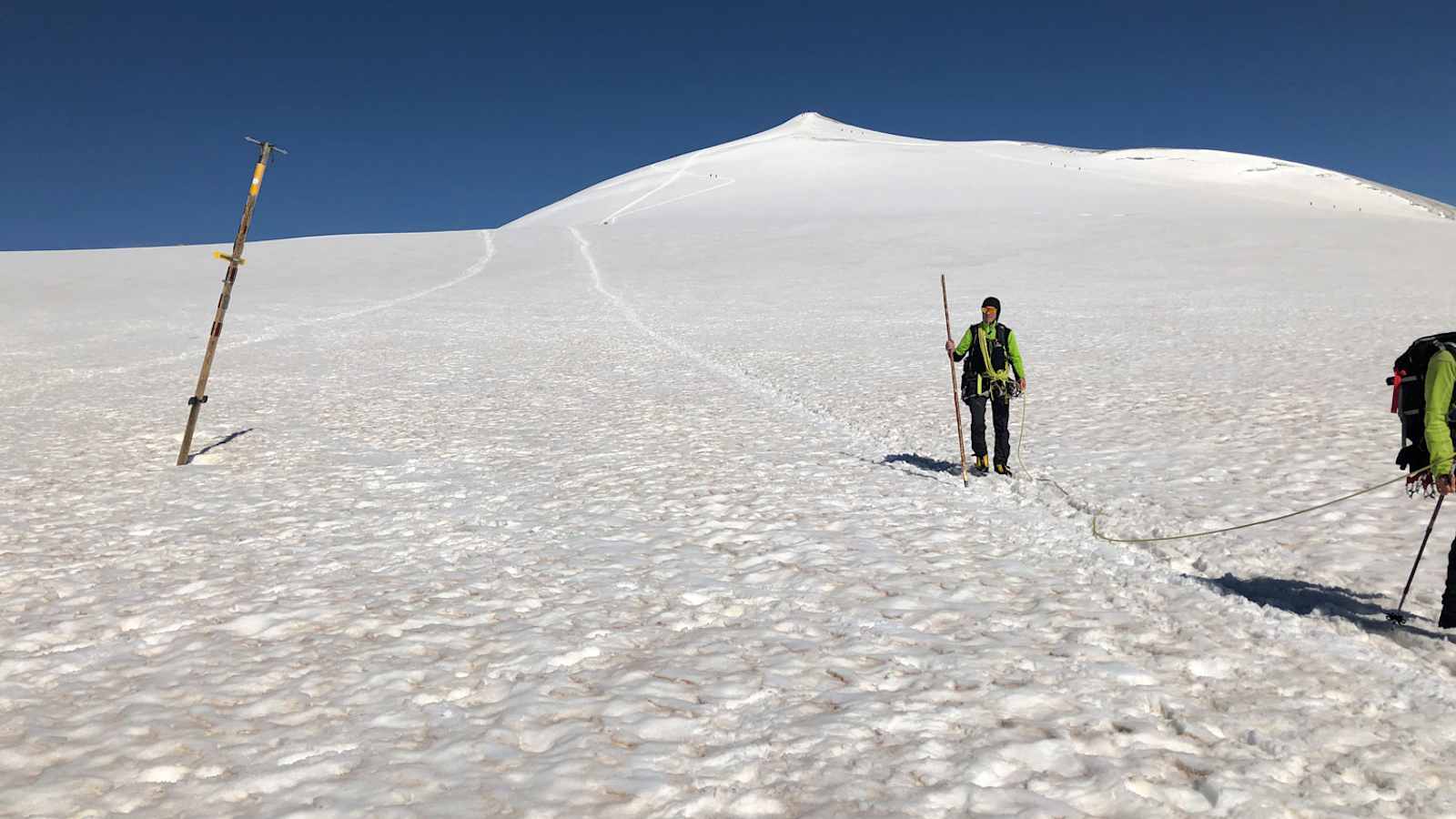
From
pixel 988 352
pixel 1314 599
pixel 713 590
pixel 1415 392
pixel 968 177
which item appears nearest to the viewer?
pixel 1415 392

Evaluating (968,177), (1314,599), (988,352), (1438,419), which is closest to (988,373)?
(988,352)

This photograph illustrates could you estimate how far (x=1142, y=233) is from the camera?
5088 centimetres

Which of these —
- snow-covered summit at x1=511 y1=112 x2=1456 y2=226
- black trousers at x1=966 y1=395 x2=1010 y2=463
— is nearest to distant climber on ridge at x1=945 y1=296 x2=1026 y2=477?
black trousers at x1=966 y1=395 x2=1010 y2=463

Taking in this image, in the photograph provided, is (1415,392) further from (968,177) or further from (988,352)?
(968,177)

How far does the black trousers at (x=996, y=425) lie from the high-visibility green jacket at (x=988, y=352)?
0.57 feet

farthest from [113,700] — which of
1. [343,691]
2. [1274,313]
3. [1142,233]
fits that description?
[1142,233]

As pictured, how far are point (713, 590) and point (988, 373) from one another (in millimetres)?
6673

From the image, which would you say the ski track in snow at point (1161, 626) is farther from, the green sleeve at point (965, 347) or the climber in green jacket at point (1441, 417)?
the green sleeve at point (965, 347)

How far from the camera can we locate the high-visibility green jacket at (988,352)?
12.2 meters

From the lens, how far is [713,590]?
24.0ft

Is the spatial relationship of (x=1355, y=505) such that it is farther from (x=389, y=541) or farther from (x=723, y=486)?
(x=389, y=541)

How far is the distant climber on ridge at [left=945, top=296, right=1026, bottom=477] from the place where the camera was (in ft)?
39.8

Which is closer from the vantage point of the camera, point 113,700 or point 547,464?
point 113,700

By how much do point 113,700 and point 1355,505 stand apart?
1146cm
